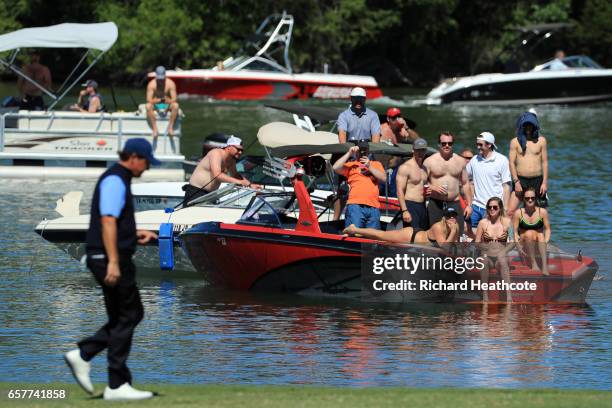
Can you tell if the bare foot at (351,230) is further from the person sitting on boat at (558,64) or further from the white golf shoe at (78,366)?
the person sitting on boat at (558,64)

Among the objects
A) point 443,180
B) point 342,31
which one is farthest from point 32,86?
point 342,31

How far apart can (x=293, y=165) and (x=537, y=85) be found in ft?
122

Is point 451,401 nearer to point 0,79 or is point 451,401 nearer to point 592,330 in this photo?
point 592,330

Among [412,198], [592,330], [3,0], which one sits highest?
[3,0]

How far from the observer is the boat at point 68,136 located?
2892 cm

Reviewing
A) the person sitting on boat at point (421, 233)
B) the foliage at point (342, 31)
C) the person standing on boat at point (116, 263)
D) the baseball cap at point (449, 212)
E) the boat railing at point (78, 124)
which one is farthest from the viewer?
the foliage at point (342, 31)

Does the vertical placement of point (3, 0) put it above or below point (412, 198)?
above

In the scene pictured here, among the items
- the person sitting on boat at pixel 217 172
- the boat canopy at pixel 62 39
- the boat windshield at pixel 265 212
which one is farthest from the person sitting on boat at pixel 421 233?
the boat canopy at pixel 62 39

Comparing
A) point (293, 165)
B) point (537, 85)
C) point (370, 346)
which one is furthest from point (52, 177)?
point (537, 85)

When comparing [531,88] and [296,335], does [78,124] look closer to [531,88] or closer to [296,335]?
[296,335]

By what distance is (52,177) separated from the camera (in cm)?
2934

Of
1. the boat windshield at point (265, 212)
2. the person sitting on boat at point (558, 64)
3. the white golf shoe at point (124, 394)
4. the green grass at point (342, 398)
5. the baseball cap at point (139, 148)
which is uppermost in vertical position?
the person sitting on boat at point (558, 64)

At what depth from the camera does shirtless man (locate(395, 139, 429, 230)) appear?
17016 millimetres

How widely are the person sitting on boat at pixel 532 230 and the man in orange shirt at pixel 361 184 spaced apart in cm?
166
